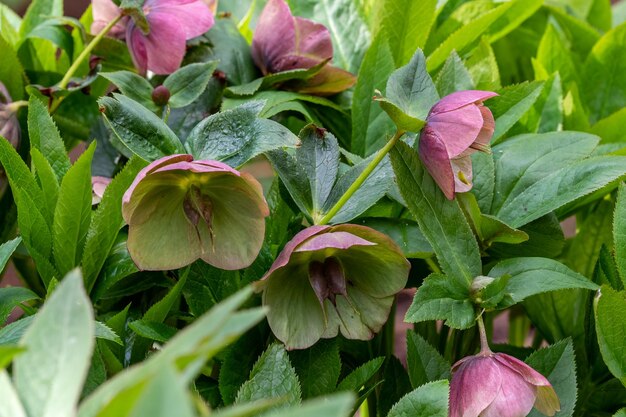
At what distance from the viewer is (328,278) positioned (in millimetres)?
521

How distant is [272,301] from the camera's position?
52cm

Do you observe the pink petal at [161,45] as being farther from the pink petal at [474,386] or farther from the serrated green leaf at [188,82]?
the pink petal at [474,386]

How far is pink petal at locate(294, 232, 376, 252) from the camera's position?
1.55 ft

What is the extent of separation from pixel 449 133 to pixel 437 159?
0.02 m

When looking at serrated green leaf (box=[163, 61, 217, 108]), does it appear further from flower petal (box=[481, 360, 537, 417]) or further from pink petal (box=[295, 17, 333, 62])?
flower petal (box=[481, 360, 537, 417])

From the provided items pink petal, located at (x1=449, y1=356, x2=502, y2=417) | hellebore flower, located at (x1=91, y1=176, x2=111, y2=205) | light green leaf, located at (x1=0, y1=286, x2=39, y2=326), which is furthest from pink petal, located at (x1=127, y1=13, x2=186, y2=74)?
pink petal, located at (x1=449, y1=356, x2=502, y2=417)

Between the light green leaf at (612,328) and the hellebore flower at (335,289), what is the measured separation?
0.12m

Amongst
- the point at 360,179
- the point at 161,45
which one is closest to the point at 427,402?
the point at 360,179

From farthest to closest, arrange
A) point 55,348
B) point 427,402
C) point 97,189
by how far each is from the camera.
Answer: point 97,189 → point 427,402 → point 55,348

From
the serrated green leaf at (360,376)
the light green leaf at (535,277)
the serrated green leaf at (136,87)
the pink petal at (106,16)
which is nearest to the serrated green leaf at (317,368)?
the serrated green leaf at (360,376)

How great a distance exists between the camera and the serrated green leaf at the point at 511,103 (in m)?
0.65

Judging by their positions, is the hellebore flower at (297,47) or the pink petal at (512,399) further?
the hellebore flower at (297,47)

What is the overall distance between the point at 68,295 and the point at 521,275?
334 millimetres

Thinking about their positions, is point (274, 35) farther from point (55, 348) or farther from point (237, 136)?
point (55, 348)
